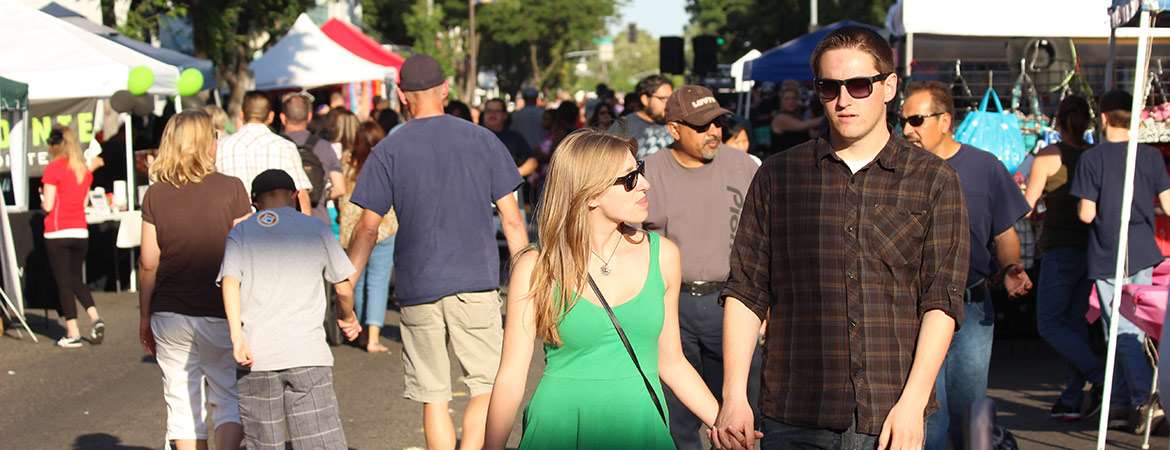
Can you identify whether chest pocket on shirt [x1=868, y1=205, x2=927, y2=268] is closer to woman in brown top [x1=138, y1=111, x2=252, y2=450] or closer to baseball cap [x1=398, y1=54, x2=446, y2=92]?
baseball cap [x1=398, y1=54, x2=446, y2=92]

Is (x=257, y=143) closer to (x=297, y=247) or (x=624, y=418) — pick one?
(x=297, y=247)

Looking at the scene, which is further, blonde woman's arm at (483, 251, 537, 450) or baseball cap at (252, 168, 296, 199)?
baseball cap at (252, 168, 296, 199)

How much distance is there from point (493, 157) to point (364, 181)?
22.6 inches

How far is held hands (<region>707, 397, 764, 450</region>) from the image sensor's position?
148 inches

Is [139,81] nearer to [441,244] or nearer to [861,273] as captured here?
[441,244]

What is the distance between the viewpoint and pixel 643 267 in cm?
411

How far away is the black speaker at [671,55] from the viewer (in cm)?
2961

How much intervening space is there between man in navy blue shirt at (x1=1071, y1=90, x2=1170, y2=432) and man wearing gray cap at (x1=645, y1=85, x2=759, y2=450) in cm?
246

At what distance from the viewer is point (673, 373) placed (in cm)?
423

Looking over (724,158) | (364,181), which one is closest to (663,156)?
(724,158)

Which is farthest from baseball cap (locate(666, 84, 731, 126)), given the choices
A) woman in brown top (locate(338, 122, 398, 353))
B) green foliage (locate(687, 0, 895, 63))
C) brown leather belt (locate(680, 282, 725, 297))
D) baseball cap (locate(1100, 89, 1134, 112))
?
green foliage (locate(687, 0, 895, 63))

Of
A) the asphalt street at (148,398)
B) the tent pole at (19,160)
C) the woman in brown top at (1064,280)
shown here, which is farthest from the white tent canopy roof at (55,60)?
the woman in brown top at (1064,280)

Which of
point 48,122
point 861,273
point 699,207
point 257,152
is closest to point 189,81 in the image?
point 48,122

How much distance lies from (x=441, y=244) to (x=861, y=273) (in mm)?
3195
